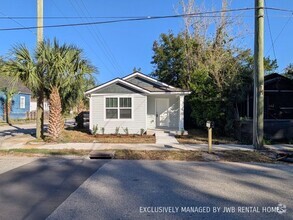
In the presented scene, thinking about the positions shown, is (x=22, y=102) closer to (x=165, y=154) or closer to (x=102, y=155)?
(x=102, y=155)

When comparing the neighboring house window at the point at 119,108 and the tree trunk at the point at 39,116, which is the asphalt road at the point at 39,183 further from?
the neighboring house window at the point at 119,108

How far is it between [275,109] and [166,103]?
7291mm

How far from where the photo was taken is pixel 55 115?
14.1 m

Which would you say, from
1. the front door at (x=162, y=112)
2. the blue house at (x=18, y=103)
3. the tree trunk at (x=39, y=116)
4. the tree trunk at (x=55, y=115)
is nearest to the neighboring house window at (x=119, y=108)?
the front door at (x=162, y=112)

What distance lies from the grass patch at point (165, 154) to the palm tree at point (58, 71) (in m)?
2.80

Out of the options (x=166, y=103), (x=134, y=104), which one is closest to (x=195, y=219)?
(x=134, y=104)

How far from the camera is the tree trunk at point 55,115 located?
13.9 meters

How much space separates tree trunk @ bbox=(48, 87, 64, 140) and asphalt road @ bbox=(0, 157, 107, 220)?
13.5 feet

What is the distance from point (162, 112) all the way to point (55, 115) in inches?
344

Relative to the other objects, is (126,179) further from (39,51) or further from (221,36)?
(221,36)

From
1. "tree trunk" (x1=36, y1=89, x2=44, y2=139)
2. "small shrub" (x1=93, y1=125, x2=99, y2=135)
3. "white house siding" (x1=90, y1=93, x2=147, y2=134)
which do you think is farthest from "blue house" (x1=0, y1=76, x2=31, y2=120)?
"tree trunk" (x1=36, y1=89, x2=44, y2=139)

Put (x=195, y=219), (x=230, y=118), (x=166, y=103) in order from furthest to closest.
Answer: (x=166, y=103) → (x=230, y=118) → (x=195, y=219)

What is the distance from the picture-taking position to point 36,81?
1362 cm

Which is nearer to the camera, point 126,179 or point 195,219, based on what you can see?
point 195,219
